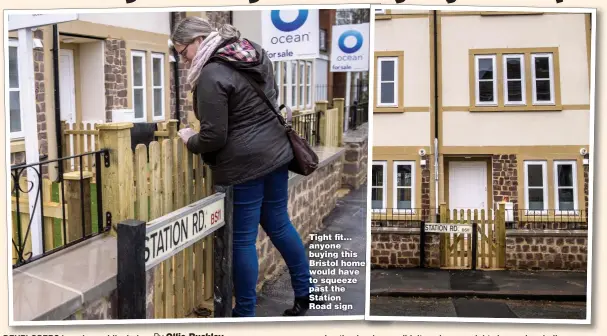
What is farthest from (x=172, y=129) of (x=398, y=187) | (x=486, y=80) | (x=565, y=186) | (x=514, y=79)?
(x=565, y=186)

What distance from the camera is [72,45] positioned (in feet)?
16.8

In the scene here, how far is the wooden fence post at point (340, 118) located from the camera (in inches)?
155

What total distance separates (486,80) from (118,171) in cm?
162

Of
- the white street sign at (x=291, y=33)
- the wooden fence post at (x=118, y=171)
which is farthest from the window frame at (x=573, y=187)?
the wooden fence post at (x=118, y=171)

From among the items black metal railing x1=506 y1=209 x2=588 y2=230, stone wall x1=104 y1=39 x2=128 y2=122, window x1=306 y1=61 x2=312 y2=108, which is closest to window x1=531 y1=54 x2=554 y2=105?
black metal railing x1=506 y1=209 x2=588 y2=230

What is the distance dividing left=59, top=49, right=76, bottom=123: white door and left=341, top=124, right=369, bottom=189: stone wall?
8.20 feet

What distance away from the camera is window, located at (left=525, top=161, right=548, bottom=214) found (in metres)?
2.69

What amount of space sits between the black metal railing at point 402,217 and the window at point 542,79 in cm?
69

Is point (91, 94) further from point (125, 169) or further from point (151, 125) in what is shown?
point (125, 169)

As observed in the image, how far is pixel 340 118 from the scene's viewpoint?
4164mm

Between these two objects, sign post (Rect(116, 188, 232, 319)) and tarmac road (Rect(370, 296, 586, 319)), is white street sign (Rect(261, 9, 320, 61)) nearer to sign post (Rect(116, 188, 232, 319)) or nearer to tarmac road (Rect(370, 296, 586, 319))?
sign post (Rect(116, 188, 232, 319))

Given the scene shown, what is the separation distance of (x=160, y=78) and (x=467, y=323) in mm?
3950

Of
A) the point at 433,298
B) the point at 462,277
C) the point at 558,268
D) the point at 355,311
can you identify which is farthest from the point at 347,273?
the point at 558,268

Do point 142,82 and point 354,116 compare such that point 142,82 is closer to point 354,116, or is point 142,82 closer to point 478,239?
point 354,116
